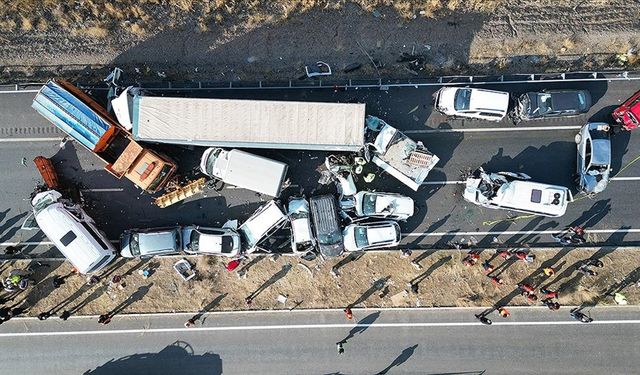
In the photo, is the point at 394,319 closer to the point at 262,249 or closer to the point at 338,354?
the point at 338,354

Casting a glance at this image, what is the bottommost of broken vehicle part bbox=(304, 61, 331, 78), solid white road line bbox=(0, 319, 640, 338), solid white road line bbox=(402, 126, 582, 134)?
solid white road line bbox=(0, 319, 640, 338)

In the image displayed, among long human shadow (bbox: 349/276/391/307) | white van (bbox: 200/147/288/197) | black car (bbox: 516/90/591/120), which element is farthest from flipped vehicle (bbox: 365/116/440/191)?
black car (bbox: 516/90/591/120)

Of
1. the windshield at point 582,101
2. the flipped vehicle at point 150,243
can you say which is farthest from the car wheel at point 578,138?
the flipped vehicle at point 150,243

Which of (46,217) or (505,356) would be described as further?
(505,356)

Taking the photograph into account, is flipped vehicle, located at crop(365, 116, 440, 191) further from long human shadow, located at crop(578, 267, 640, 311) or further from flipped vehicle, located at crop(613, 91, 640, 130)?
long human shadow, located at crop(578, 267, 640, 311)

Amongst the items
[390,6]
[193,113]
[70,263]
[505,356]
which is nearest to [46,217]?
[70,263]

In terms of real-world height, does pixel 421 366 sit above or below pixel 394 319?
below

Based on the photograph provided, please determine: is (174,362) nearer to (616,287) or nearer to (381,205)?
(381,205)
